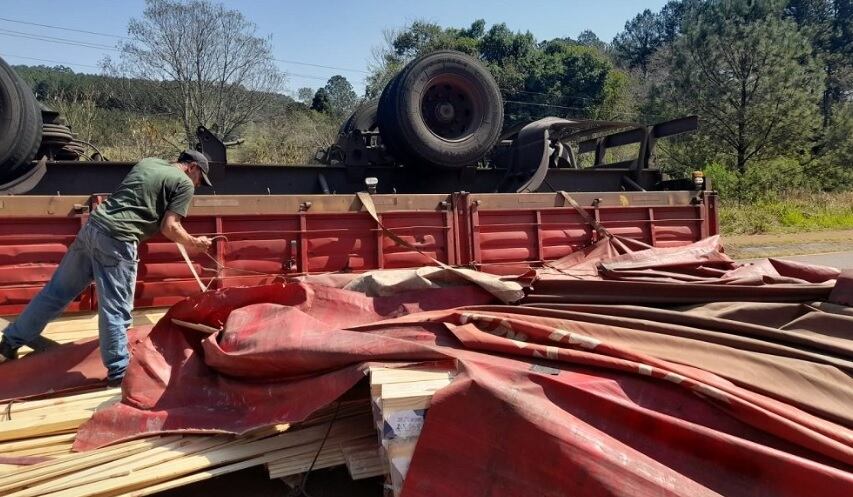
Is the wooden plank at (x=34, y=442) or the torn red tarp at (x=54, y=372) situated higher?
the torn red tarp at (x=54, y=372)

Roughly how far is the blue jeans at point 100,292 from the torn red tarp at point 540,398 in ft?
0.86

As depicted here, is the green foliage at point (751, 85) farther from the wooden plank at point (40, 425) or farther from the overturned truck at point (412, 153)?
the wooden plank at point (40, 425)

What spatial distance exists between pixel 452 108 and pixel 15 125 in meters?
3.95

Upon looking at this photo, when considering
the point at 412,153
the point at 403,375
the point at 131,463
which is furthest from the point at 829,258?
the point at 131,463

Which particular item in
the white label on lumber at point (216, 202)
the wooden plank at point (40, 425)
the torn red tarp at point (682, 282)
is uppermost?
the white label on lumber at point (216, 202)

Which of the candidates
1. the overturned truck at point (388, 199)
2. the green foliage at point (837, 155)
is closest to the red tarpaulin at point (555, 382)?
the overturned truck at point (388, 199)

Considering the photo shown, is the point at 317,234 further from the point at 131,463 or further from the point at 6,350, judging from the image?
the point at 131,463

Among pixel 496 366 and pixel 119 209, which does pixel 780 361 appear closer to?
pixel 496 366

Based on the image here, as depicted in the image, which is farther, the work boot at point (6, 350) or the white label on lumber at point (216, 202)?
the white label on lumber at point (216, 202)

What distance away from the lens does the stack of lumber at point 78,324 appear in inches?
155

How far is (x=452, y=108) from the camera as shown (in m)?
6.09

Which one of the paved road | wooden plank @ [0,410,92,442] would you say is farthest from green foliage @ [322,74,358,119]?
wooden plank @ [0,410,92,442]

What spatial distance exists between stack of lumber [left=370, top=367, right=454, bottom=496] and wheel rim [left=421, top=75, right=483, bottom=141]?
405 centimetres

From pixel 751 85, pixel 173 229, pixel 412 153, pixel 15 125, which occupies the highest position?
pixel 751 85
